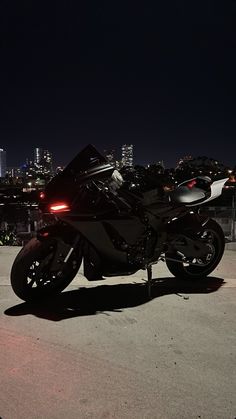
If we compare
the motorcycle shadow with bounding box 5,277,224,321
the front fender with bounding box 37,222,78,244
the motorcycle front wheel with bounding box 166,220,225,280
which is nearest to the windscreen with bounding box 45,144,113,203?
the front fender with bounding box 37,222,78,244

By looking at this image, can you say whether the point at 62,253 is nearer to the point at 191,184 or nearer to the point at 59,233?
the point at 59,233

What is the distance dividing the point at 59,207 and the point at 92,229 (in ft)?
1.41

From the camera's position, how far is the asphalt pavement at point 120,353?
2664mm

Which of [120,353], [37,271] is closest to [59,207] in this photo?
[37,271]

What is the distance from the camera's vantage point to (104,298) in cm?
484

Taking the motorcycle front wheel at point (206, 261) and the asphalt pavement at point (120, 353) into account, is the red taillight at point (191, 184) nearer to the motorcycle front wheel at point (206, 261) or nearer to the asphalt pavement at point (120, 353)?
the motorcycle front wheel at point (206, 261)

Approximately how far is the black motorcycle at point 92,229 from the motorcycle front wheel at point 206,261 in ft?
1.74

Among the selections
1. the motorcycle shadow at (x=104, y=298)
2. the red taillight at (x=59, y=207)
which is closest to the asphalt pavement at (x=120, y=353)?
the motorcycle shadow at (x=104, y=298)

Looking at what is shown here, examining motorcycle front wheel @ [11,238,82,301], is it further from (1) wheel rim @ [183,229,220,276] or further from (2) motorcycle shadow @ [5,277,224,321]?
(1) wheel rim @ [183,229,220,276]

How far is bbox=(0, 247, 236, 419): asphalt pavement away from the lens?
8.74 ft

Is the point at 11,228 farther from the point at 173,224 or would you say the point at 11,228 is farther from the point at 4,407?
the point at 4,407

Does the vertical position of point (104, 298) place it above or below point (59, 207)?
below

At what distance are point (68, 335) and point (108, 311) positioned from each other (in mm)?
736

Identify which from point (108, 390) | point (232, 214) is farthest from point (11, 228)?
point (108, 390)
